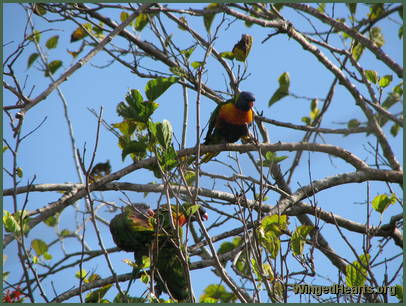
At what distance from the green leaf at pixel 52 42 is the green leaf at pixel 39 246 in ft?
7.18

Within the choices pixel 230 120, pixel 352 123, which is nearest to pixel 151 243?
pixel 230 120

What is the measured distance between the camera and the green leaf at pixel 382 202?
3.09 meters

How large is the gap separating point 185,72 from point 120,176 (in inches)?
37.7

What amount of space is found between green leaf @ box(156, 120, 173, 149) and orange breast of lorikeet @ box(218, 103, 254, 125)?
7.69ft

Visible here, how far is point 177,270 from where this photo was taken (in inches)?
148

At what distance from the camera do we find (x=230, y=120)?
5355 mm

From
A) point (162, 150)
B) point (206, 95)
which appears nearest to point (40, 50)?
point (206, 95)

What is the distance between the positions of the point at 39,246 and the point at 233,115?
7.66ft

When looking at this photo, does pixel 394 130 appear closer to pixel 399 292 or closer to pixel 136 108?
pixel 399 292

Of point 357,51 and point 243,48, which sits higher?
point 357,51

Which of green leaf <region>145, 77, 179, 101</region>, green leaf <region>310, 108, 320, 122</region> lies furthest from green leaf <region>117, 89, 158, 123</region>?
green leaf <region>310, 108, 320, 122</region>

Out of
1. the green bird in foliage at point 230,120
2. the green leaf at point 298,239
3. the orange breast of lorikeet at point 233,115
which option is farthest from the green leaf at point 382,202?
the orange breast of lorikeet at point 233,115

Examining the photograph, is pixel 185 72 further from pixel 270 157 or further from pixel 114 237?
pixel 114 237

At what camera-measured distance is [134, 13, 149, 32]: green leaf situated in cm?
501
